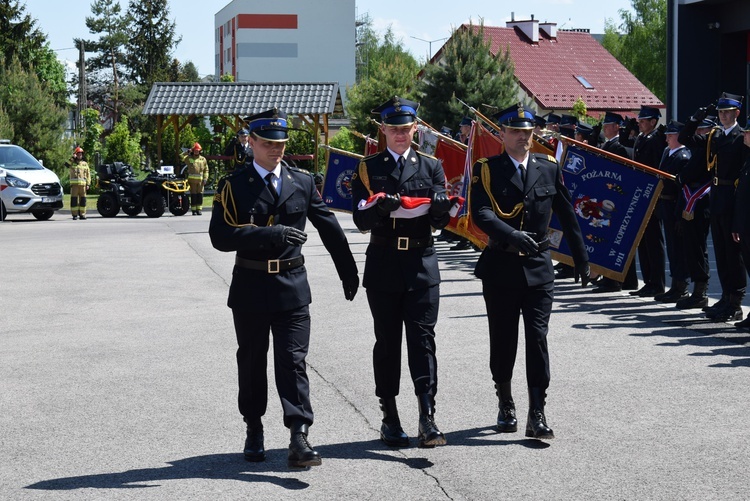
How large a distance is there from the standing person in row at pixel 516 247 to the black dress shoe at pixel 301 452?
1.29 meters

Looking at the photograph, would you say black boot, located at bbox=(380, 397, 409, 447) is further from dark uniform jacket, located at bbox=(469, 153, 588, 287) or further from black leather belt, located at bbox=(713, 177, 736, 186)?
black leather belt, located at bbox=(713, 177, 736, 186)

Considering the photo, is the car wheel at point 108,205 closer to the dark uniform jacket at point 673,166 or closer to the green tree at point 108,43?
the dark uniform jacket at point 673,166

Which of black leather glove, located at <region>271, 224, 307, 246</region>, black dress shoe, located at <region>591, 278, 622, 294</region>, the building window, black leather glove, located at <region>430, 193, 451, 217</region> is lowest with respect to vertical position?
black dress shoe, located at <region>591, 278, 622, 294</region>

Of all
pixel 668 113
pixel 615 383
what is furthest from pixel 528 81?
pixel 615 383

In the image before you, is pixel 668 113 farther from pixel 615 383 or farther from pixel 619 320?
pixel 615 383

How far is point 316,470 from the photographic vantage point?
20.0 ft

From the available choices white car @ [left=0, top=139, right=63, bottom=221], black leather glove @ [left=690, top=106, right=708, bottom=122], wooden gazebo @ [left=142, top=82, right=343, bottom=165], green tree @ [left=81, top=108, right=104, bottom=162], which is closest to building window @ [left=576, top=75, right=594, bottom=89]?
green tree @ [left=81, top=108, right=104, bottom=162]

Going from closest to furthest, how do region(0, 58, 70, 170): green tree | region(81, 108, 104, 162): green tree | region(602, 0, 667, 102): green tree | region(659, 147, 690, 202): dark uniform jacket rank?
region(659, 147, 690, 202): dark uniform jacket < region(0, 58, 70, 170): green tree < region(81, 108, 104, 162): green tree < region(602, 0, 667, 102): green tree

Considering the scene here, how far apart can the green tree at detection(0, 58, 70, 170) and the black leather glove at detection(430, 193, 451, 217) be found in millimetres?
44814

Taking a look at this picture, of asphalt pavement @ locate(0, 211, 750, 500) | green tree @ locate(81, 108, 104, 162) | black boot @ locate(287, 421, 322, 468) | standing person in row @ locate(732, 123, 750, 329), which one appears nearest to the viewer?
asphalt pavement @ locate(0, 211, 750, 500)

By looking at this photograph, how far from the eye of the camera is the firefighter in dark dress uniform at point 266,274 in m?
6.20

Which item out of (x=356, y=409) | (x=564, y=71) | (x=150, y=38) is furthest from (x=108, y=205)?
(x=150, y=38)

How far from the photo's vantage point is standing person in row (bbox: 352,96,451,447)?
6.55m

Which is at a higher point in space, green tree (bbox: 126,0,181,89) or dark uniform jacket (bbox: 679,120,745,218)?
green tree (bbox: 126,0,181,89)
